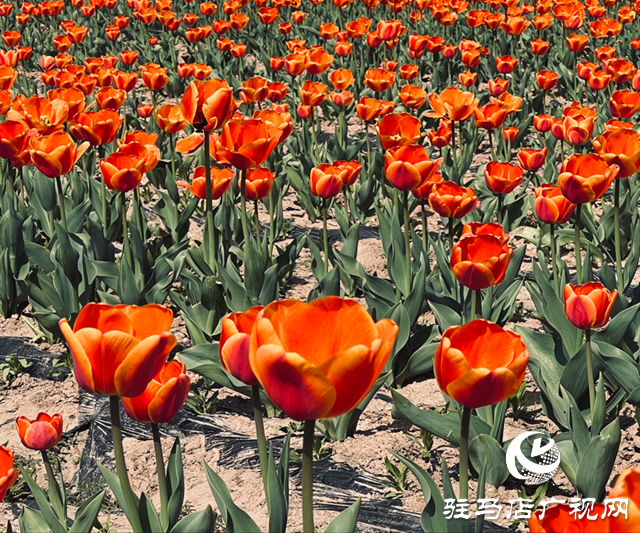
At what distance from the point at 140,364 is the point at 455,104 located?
10.2ft

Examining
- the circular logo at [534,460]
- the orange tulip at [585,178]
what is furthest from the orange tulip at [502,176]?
the circular logo at [534,460]

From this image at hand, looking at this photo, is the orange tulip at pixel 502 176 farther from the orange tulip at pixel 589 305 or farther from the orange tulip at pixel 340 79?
the orange tulip at pixel 340 79

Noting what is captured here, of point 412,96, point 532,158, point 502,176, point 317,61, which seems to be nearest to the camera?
point 502,176

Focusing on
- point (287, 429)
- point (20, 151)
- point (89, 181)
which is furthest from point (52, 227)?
point (287, 429)

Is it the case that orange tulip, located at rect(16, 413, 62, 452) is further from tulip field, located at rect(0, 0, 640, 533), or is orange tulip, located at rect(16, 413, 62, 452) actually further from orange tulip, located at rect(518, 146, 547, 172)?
orange tulip, located at rect(518, 146, 547, 172)

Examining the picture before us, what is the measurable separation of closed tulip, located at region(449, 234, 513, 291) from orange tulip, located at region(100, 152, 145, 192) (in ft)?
4.40

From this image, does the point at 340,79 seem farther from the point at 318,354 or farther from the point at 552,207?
the point at 318,354

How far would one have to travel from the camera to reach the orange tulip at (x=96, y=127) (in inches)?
131

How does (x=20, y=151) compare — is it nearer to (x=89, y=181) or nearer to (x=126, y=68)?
(x=89, y=181)

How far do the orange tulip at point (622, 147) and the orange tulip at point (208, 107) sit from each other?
1.37m

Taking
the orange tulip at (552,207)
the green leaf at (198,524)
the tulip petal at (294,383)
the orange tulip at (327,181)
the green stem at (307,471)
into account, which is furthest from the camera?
the orange tulip at (327,181)

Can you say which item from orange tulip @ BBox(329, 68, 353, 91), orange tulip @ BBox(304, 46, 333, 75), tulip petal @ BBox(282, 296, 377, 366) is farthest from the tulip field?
orange tulip @ BBox(304, 46, 333, 75)

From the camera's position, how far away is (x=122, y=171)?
9.45ft

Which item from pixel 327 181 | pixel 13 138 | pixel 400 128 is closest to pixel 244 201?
pixel 327 181
